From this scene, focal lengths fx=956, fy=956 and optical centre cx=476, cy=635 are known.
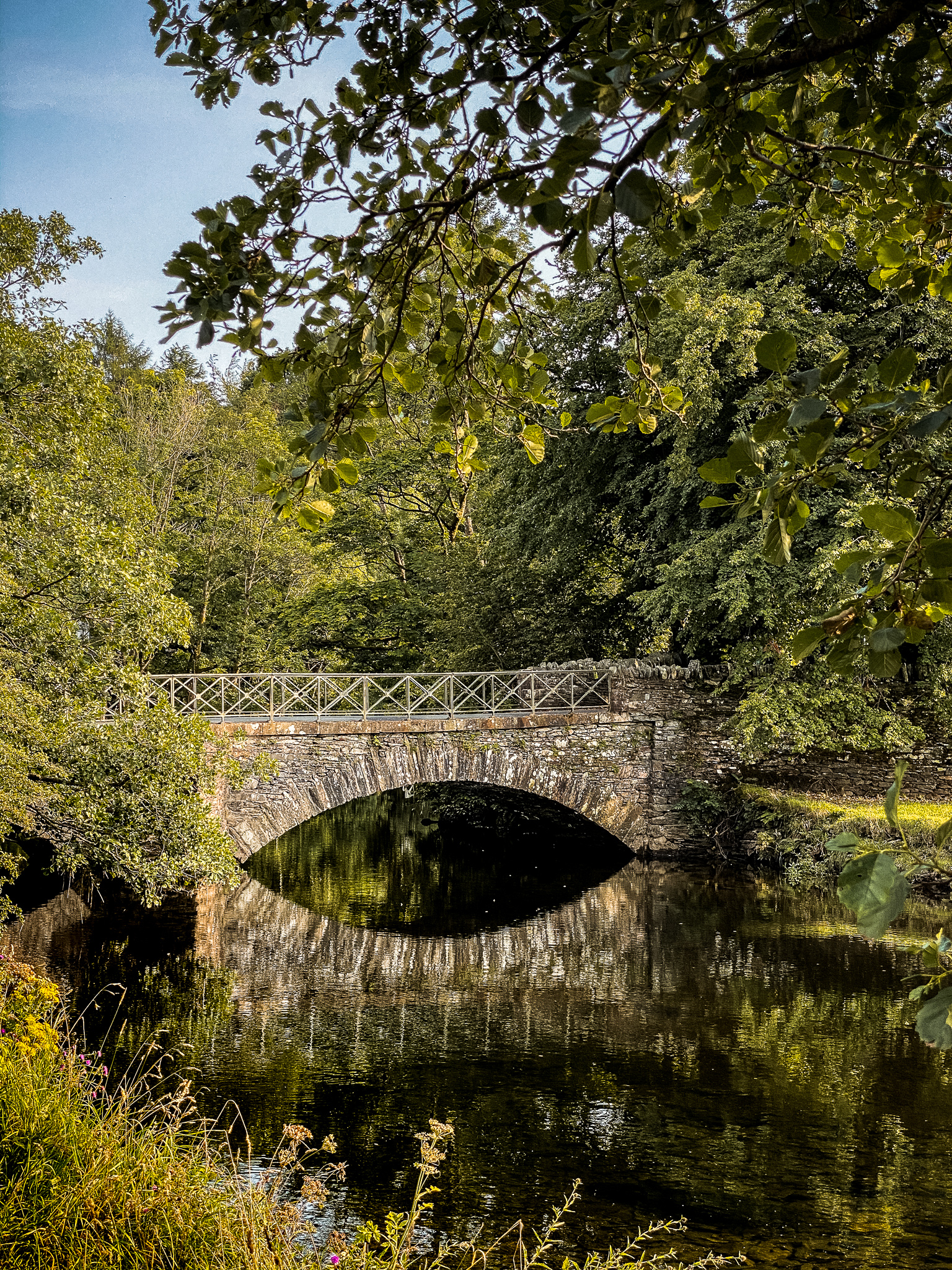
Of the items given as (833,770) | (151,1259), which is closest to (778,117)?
(151,1259)

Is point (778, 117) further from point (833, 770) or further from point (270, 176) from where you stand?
point (833, 770)

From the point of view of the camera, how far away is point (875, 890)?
1.11 m

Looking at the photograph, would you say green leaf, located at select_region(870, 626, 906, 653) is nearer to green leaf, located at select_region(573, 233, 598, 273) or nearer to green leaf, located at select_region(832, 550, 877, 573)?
green leaf, located at select_region(832, 550, 877, 573)

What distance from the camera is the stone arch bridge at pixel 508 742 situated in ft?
46.0

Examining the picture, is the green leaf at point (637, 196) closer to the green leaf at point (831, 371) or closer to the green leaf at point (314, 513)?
the green leaf at point (831, 371)

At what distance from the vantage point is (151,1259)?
3.30 metres

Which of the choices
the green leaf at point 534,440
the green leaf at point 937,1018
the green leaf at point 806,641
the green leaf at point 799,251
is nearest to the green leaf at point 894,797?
the green leaf at point 937,1018

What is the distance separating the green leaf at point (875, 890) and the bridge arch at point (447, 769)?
12.8 metres

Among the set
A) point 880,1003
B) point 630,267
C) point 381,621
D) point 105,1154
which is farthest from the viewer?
point 381,621

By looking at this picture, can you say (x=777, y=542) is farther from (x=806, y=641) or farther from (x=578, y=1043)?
(x=578, y=1043)

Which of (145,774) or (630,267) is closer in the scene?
(630,267)

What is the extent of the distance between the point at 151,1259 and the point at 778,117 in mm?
4084

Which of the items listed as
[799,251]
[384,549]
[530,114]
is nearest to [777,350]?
[530,114]

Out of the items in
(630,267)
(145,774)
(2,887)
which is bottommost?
(2,887)
